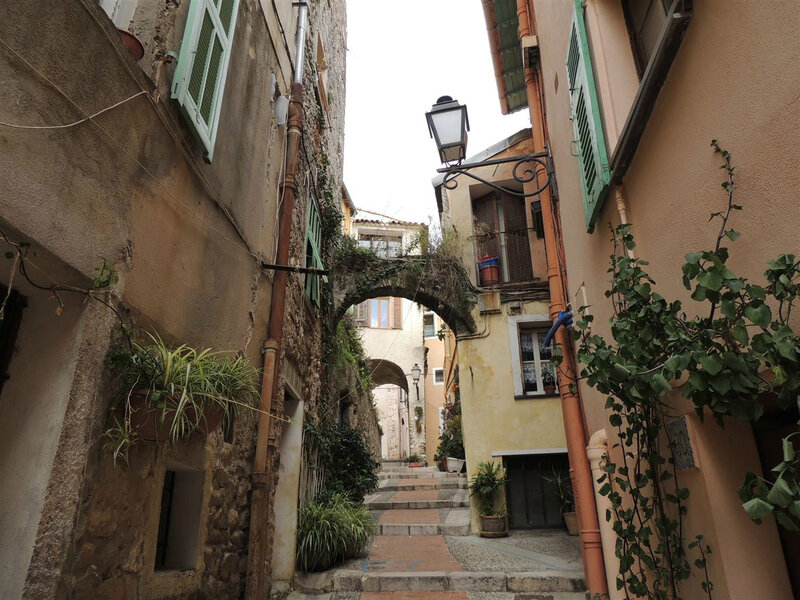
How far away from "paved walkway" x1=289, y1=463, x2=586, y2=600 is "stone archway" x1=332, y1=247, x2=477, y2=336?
353 centimetres

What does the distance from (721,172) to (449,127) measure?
11.6ft

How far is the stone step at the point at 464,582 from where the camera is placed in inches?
219

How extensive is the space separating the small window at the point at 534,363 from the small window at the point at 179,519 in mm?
6889

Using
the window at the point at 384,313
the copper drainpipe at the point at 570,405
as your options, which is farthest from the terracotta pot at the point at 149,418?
the window at the point at 384,313

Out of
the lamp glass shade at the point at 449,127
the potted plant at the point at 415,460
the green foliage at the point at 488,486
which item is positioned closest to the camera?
the lamp glass shade at the point at 449,127

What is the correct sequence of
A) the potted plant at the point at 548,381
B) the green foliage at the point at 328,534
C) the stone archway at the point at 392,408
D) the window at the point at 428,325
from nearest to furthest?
the green foliage at the point at 328,534 → the potted plant at the point at 548,381 → the window at the point at 428,325 → the stone archway at the point at 392,408

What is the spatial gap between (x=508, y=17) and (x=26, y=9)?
8.32 meters

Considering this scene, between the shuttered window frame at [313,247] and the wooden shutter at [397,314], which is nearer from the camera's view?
the shuttered window frame at [313,247]

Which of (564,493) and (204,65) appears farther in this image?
(564,493)

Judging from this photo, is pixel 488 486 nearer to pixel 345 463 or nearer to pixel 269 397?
pixel 345 463

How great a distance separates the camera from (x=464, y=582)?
5.65 meters

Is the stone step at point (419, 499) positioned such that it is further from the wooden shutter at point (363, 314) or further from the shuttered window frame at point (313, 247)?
the wooden shutter at point (363, 314)

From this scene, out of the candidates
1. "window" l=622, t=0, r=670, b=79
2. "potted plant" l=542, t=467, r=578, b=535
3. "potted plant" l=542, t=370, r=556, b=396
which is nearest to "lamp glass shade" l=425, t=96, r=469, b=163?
"window" l=622, t=0, r=670, b=79

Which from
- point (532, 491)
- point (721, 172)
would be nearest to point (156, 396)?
point (721, 172)
